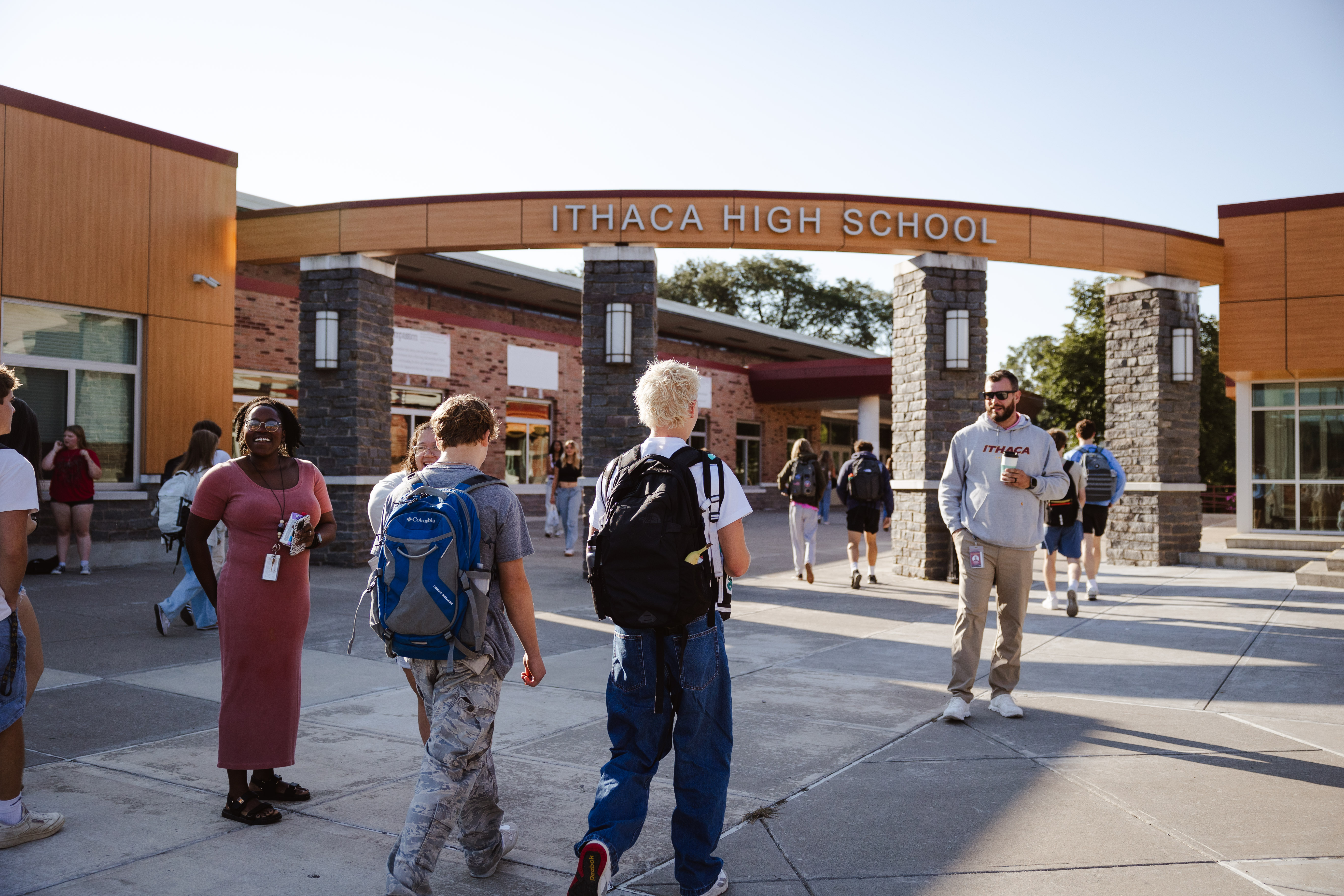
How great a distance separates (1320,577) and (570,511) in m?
9.96

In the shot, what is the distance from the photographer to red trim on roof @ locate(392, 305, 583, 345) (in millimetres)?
19625

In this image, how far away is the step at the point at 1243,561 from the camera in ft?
43.0

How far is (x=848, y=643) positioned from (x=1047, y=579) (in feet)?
10.6

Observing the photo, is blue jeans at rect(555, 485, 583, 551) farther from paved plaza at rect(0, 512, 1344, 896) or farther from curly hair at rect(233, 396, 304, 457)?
curly hair at rect(233, 396, 304, 457)

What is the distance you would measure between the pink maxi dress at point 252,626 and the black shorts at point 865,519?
8.20 metres

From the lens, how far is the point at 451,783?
3.12m

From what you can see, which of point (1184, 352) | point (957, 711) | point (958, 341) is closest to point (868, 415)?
point (1184, 352)

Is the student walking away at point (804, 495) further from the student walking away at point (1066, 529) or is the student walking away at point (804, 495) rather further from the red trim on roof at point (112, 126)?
the red trim on roof at point (112, 126)

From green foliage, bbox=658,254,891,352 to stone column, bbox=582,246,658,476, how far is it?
134 feet

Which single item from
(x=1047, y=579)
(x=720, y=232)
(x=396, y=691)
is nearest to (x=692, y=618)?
(x=396, y=691)

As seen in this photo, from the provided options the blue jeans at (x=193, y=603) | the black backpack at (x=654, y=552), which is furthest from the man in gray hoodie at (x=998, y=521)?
the blue jeans at (x=193, y=603)

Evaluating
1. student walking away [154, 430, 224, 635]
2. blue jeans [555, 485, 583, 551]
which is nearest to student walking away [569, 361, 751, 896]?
student walking away [154, 430, 224, 635]

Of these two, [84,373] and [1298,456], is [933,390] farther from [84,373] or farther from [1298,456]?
[84,373]

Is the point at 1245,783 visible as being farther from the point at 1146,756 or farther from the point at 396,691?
the point at 396,691
